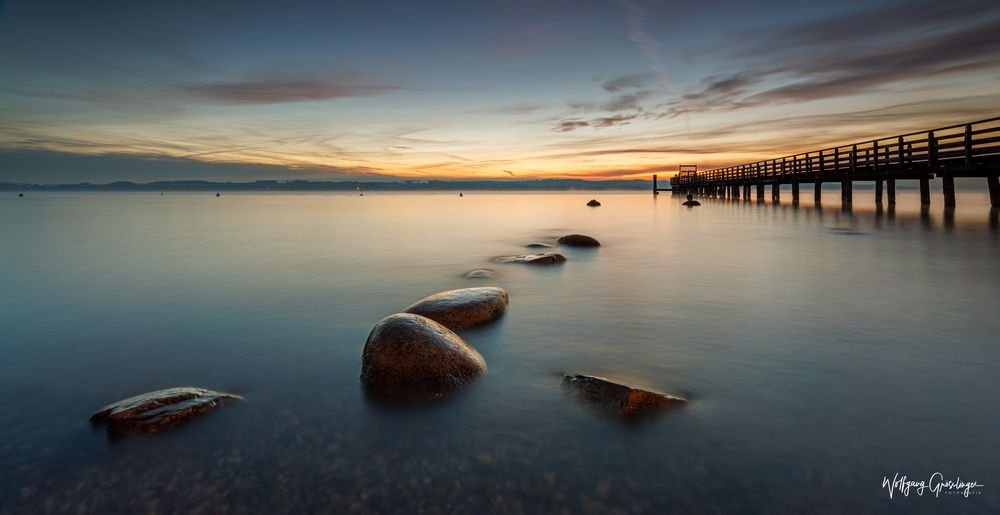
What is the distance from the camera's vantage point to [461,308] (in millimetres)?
7027

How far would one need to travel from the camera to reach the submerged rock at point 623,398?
164 inches

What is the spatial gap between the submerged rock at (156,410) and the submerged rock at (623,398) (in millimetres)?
3342

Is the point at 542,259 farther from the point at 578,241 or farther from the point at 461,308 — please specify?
the point at 461,308

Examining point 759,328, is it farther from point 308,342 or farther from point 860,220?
point 860,220

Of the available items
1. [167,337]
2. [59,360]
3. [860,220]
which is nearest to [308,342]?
[167,337]

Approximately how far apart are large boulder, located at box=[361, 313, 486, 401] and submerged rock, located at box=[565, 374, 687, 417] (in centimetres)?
121

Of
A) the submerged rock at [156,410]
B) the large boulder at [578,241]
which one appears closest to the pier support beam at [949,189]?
the large boulder at [578,241]

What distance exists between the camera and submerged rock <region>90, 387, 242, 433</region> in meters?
3.94

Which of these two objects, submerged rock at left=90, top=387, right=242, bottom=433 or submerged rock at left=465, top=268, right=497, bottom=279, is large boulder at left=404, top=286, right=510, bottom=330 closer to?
submerged rock at left=90, top=387, right=242, bottom=433

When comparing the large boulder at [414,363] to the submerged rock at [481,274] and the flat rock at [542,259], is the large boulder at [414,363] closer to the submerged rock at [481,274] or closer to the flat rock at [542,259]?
the submerged rock at [481,274]

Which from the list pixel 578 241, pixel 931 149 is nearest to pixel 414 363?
pixel 578 241

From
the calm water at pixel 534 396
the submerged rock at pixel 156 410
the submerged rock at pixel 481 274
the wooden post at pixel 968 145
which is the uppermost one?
the wooden post at pixel 968 145

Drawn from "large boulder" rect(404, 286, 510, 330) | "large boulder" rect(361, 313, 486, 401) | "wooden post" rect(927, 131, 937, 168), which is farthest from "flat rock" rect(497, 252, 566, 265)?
"wooden post" rect(927, 131, 937, 168)

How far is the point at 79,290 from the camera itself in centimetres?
1027
